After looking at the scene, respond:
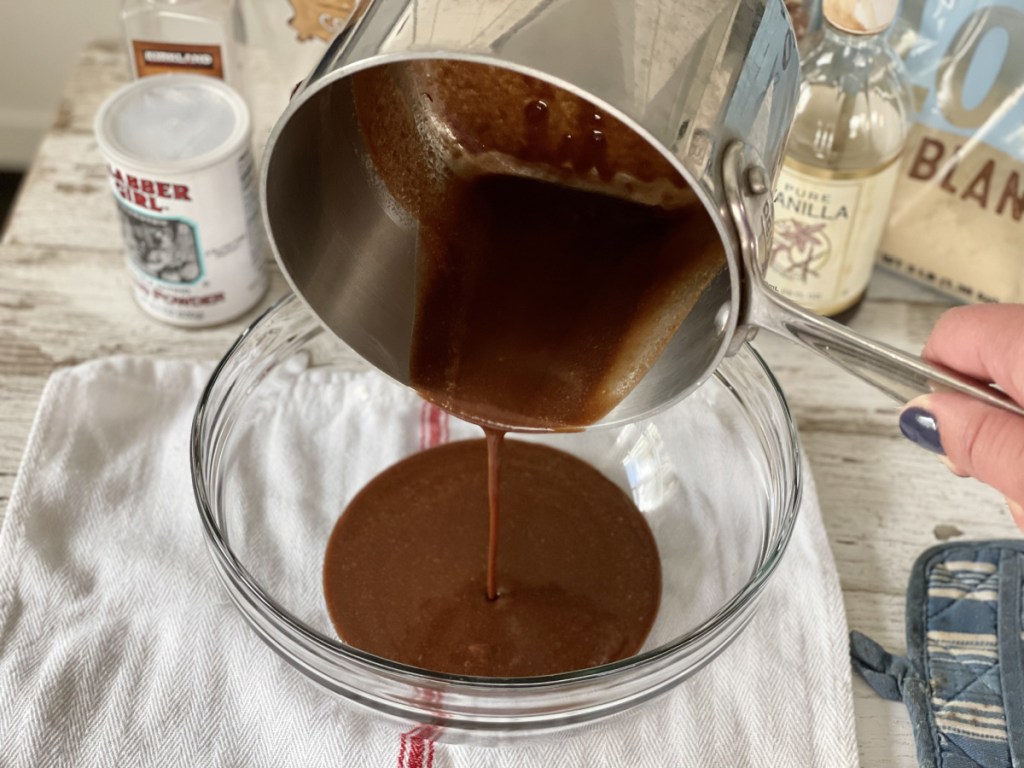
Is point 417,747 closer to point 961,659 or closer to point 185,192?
point 961,659

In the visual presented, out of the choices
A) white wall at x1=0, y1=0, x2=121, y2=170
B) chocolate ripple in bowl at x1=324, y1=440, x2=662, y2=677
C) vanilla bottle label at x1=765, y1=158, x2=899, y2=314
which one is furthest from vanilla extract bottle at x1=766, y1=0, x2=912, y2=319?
white wall at x1=0, y1=0, x2=121, y2=170

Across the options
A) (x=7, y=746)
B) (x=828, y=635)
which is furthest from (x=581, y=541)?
(x=7, y=746)

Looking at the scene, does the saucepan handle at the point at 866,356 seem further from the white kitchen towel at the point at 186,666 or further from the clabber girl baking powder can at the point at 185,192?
the clabber girl baking powder can at the point at 185,192

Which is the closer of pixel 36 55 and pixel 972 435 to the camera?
pixel 972 435

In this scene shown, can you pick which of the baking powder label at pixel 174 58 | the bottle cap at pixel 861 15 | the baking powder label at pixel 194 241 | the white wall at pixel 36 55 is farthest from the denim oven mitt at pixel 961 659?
the white wall at pixel 36 55

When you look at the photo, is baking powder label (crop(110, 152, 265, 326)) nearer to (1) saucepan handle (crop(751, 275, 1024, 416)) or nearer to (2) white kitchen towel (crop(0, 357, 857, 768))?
(2) white kitchen towel (crop(0, 357, 857, 768))

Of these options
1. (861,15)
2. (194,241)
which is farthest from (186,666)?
(861,15)

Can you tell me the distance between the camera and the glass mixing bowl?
3.02 ft

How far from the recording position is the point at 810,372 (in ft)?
4.36

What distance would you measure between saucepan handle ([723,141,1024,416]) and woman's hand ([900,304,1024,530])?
0.04ft

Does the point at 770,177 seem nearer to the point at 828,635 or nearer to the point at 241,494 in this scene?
Result: the point at 828,635

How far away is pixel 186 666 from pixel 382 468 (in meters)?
0.29

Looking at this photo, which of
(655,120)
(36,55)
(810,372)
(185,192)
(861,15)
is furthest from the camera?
(36,55)

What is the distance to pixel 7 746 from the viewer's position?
95 cm
